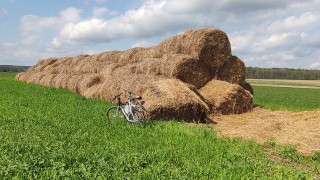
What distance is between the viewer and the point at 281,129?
43.8 ft

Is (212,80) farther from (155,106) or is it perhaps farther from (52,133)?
(52,133)

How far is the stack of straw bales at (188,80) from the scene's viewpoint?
1481 centimetres

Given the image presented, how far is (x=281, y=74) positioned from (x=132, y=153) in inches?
6674

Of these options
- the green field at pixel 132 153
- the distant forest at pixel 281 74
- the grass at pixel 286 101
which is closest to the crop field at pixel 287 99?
the grass at pixel 286 101

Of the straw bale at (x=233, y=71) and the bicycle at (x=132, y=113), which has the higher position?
the straw bale at (x=233, y=71)

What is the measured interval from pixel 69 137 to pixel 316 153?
6.63 metres

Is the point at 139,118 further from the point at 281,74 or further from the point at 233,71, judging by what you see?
the point at 281,74

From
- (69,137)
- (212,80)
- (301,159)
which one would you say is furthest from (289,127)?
(69,137)

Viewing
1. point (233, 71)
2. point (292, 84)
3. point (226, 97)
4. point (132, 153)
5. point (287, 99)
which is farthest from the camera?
point (292, 84)

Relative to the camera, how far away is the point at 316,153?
32.6 ft

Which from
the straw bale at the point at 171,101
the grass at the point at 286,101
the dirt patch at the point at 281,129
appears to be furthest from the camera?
the grass at the point at 286,101

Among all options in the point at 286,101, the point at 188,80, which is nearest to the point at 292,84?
the point at 286,101

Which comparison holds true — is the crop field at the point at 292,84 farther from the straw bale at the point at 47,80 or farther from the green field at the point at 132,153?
the green field at the point at 132,153

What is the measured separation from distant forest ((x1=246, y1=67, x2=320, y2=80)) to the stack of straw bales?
14837cm
